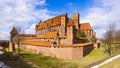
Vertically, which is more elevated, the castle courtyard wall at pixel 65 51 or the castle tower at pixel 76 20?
the castle tower at pixel 76 20

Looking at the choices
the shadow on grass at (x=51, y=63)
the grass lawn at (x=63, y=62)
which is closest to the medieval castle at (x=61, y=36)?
the grass lawn at (x=63, y=62)

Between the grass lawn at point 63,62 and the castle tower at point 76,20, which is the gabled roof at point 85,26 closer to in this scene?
the castle tower at point 76,20

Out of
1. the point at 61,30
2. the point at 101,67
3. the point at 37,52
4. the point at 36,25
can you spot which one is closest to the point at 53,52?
the point at 37,52

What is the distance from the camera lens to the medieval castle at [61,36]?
62.4m

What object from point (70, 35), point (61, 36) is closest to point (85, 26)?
point (61, 36)

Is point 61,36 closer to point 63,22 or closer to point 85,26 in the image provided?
point 63,22

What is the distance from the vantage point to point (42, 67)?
4241cm

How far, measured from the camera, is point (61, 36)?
71625mm

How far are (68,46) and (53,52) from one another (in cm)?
708

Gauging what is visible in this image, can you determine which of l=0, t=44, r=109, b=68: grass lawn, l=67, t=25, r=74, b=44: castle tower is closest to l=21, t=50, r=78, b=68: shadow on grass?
l=0, t=44, r=109, b=68: grass lawn

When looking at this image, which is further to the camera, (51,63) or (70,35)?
(70,35)

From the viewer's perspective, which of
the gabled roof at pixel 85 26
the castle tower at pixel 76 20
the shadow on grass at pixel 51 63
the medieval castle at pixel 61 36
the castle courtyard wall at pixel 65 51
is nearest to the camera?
the shadow on grass at pixel 51 63

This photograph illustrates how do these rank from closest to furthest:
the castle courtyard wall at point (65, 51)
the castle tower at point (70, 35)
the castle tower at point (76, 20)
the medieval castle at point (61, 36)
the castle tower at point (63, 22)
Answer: the castle courtyard wall at point (65, 51), the medieval castle at point (61, 36), the castle tower at point (70, 35), the castle tower at point (63, 22), the castle tower at point (76, 20)

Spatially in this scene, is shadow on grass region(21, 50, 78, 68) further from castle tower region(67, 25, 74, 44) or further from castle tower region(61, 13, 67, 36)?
castle tower region(61, 13, 67, 36)
